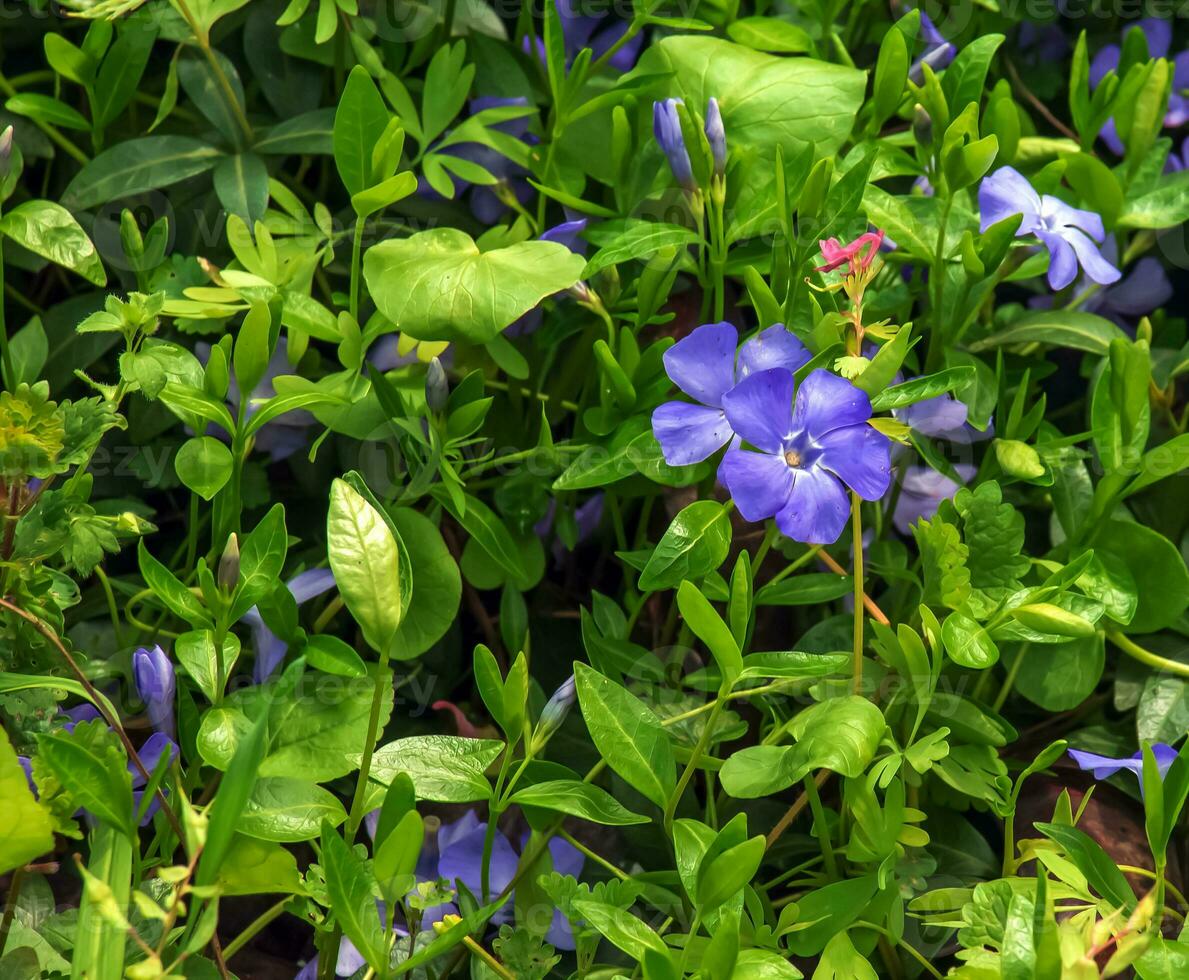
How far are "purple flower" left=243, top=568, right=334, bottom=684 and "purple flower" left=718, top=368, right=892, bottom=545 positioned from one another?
32cm

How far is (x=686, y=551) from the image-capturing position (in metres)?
0.83

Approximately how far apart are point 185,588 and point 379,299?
9.4 inches

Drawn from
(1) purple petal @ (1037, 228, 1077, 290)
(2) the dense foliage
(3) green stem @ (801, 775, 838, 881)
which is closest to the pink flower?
(2) the dense foliage

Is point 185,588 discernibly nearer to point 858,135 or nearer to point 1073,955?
point 1073,955

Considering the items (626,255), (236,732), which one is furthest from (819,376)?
(236,732)

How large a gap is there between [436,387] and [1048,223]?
53cm

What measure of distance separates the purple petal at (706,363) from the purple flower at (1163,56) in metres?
0.70

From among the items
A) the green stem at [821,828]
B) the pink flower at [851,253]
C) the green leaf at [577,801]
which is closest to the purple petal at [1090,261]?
the pink flower at [851,253]

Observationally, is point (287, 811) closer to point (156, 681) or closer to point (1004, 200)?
point (156, 681)

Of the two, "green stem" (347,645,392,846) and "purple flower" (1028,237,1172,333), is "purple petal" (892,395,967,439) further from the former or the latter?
"green stem" (347,645,392,846)

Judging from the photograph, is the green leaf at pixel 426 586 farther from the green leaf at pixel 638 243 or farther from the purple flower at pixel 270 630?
the green leaf at pixel 638 243

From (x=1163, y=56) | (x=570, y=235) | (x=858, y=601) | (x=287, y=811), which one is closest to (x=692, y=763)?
(x=858, y=601)

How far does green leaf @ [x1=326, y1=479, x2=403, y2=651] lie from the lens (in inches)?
27.8

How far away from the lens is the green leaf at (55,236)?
0.96 meters
